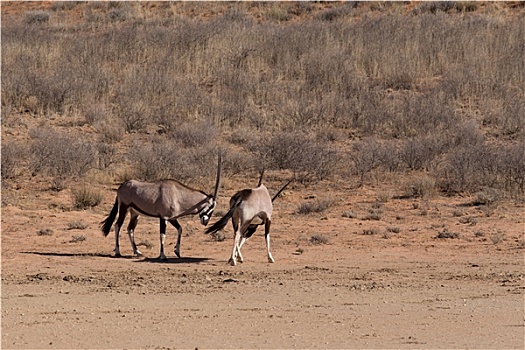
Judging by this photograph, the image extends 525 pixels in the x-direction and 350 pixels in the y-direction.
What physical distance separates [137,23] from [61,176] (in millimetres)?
16661

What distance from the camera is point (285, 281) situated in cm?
1152

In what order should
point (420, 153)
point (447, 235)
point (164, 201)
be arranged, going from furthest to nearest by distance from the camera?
point (420, 153)
point (447, 235)
point (164, 201)

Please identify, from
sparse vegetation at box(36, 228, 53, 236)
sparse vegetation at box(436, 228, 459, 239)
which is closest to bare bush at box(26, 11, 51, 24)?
sparse vegetation at box(36, 228, 53, 236)

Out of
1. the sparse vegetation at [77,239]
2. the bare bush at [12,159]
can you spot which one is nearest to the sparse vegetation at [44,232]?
the sparse vegetation at [77,239]

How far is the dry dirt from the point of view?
28.8 feet

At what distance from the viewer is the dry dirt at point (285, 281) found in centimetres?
877

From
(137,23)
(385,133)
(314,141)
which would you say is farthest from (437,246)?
(137,23)

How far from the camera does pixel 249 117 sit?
75.8 feet

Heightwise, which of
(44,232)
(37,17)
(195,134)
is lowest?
(37,17)

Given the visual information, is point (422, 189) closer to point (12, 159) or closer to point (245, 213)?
point (245, 213)

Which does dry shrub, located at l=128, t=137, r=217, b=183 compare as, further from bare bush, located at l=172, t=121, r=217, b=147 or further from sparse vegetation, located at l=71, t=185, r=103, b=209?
sparse vegetation, located at l=71, t=185, r=103, b=209

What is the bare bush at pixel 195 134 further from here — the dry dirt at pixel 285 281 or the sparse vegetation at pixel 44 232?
the sparse vegetation at pixel 44 232

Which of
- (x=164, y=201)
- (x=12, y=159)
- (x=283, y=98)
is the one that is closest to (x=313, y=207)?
(x=164, y=201)

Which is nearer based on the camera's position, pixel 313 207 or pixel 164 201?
pixel 164 201
